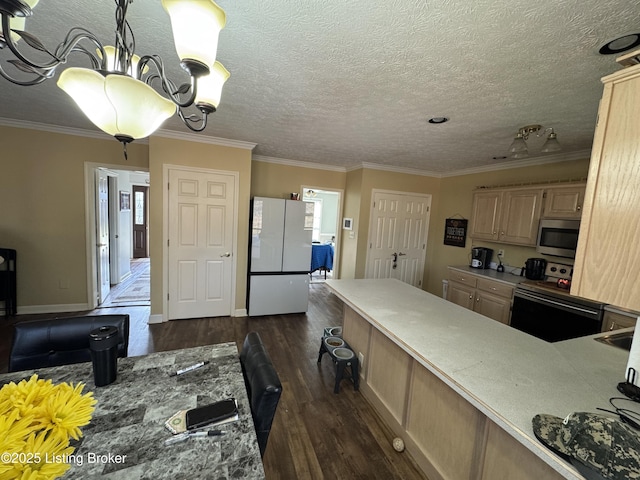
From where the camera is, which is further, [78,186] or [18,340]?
[78,186]

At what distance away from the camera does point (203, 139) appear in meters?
3.31

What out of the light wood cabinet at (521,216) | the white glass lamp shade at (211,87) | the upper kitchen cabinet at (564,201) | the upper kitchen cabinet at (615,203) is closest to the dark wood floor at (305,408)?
the upper kitchen cabinet at (615,203)

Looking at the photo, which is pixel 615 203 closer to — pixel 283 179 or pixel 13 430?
pixel 13 430

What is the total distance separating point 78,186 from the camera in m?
3.45

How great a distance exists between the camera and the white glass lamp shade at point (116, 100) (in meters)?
0.93

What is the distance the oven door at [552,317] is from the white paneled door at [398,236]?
1.95m

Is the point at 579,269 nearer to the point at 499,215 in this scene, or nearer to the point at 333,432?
the point at 333,432

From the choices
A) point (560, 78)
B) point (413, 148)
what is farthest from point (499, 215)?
point (560, 78)

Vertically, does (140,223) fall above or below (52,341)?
above

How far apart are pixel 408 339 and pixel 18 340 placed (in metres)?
2.04

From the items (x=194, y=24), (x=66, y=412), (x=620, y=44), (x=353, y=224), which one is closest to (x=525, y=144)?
(x=620, y=44)

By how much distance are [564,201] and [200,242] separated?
446 centimetres

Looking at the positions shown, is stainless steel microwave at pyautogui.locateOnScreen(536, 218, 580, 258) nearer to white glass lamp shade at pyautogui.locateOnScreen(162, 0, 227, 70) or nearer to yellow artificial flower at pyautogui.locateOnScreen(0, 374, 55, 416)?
white glass lamp shade at pyautogui.locateOnScreen(162, 0, 227, 70)

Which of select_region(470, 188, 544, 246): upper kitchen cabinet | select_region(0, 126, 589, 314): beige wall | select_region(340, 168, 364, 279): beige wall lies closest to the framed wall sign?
select_region(470, 188, 544, 246): upper kitchen cabinet
